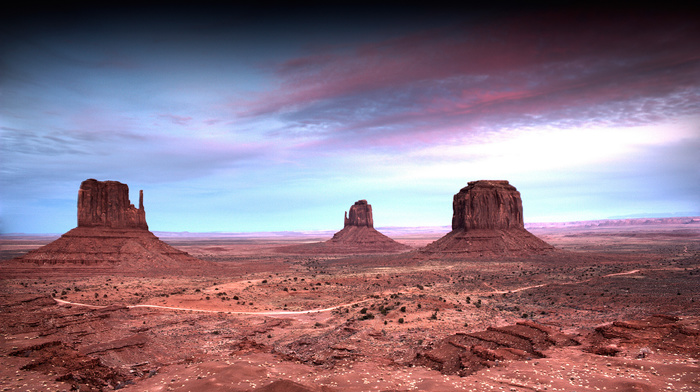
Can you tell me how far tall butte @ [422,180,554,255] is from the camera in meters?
86.7

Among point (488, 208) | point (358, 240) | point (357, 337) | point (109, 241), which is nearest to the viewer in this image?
point (357, 337)

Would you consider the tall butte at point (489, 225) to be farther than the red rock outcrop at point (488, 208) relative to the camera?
No

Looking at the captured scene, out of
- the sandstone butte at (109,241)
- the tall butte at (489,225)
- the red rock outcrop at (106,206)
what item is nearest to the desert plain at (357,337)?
the sandstone butte at (109,241)

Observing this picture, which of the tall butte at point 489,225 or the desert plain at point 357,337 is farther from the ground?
the tall butte at point 489,225

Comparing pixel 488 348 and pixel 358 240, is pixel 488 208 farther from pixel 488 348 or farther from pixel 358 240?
pixel 488 348

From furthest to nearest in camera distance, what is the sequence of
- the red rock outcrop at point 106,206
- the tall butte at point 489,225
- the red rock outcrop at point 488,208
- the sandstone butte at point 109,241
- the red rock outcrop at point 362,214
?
1. the red rock outcrop at point 362,214
2. the red rock outcrop at point 488,208
3. the tall butte at point 489,225
4. the red rock outcrop at point 106,206
5. the sandstone butte at point 109,241

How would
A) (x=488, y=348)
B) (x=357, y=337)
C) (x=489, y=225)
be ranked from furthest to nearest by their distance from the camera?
(x=489, y=225), (x=357, y=337), (x=488, y=348)

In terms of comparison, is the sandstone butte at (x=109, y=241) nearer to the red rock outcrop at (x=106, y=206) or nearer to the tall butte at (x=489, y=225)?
the red rock outcrop at (x=106, y=206)

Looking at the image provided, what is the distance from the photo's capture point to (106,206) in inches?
2773

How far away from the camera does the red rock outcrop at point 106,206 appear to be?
6881 centimetres

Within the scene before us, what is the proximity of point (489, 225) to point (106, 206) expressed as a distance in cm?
8382

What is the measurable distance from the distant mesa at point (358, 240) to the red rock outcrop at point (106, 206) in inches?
2758

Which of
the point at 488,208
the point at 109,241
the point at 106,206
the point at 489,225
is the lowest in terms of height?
the point at 109,241

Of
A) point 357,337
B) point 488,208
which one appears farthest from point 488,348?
point 488,208
